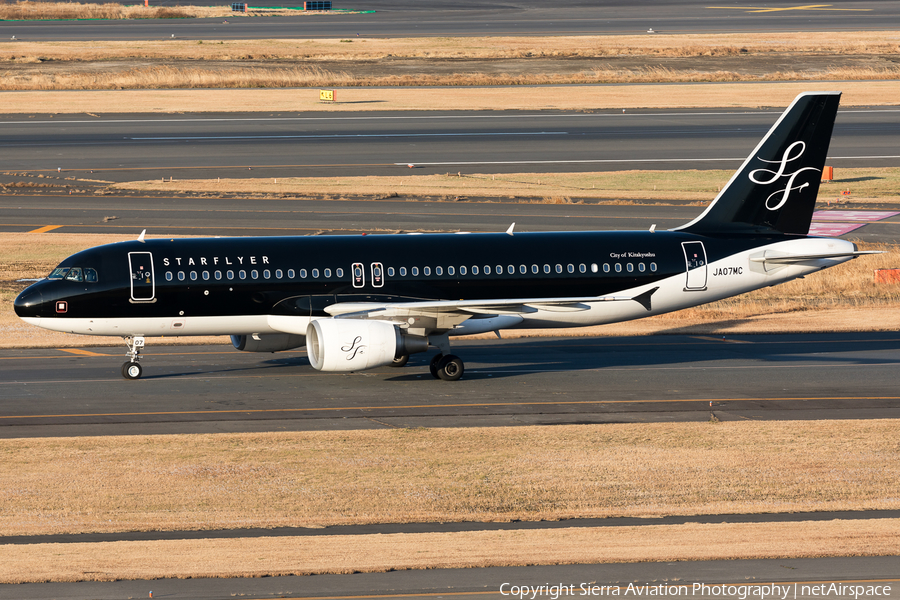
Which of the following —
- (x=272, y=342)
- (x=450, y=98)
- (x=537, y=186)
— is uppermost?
(x=450, y=98)

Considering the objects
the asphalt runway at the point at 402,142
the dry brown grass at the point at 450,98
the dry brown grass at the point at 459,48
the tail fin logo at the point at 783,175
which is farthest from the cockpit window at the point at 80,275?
the dry brown grass at the point at 459,48

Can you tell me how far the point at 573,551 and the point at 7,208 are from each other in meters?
59.2

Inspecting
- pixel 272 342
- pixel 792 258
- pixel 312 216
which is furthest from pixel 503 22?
pixel 272 342

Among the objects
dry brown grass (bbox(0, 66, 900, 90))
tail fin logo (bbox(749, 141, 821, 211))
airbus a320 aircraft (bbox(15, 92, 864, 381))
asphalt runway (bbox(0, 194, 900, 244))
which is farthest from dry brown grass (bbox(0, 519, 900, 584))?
dry brown grass (bbox(0, 66, 900, 90))

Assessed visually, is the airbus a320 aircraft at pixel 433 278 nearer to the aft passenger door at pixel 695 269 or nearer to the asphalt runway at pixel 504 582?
the aft passenger door at pixel 695 269

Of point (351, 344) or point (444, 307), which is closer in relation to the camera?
point (351, 344)

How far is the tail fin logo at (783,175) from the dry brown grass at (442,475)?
474 inches

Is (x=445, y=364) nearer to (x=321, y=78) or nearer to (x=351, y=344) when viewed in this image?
(x=351, y=344)

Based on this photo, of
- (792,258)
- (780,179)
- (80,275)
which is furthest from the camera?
(780,179)

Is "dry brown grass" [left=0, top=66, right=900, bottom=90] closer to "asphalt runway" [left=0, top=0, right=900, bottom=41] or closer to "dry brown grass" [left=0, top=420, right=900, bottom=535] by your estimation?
"asphalt runway" [left=0, top=0, right=900, bottom=41]

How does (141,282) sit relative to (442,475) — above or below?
above

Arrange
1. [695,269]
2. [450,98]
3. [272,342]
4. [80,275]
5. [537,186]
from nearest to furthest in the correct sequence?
1. [80,275]
2. [272,342]
3. [695,269]
4. [537,186]
5. [450,98]

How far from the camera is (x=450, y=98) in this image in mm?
113875

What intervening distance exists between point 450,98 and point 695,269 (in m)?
75.2
